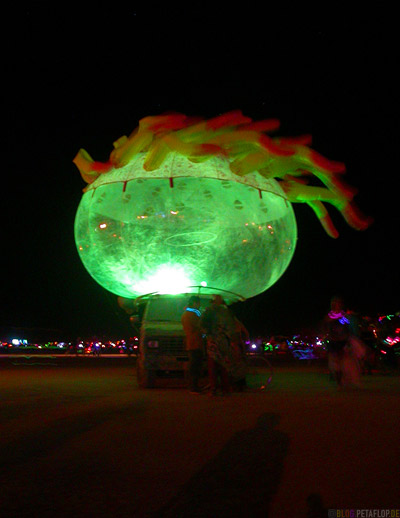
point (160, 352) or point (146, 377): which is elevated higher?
point (160, 352)

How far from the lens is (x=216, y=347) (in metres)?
10.6

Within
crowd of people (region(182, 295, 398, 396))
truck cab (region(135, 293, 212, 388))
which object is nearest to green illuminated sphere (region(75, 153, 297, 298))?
truck cab (region(135, 293, 212, 388))

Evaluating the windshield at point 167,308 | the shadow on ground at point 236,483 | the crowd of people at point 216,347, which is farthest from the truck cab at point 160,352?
the shadow on ground at point 236,483

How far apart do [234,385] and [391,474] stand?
6851 mm

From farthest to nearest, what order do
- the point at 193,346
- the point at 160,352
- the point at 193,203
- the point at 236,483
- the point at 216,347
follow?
1. the point at 193,203
2. the point at 160,352
3. the point at 193,346
4. the point at 216,347
5. the point at 236,483

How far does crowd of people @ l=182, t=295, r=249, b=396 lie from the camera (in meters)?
10.7

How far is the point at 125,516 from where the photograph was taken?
3.58m

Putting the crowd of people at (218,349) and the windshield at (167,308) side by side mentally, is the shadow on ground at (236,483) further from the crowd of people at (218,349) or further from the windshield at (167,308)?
the windshield at (167,308)

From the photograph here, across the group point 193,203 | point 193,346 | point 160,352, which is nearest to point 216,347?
point 193,346

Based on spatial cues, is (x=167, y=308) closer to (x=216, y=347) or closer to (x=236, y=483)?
(x=216, y=347)

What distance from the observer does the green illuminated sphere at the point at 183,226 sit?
40.2 feet

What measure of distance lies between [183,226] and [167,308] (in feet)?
5.77

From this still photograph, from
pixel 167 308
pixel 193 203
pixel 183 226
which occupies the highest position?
pixel 193 203

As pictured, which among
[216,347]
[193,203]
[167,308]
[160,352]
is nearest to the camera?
[216,347]
